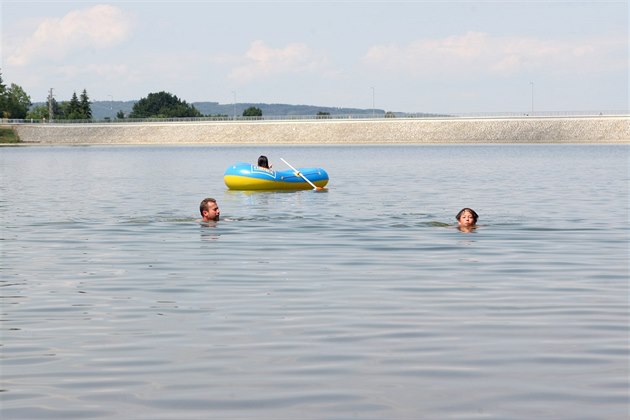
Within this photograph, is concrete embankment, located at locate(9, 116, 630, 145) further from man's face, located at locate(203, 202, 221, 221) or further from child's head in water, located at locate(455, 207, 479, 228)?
child's head in water, located at locate(455, 207, 479, 228)

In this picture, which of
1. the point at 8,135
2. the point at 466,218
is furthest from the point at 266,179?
the point at 8,135

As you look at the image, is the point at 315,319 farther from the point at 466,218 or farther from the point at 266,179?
the point at 266,179

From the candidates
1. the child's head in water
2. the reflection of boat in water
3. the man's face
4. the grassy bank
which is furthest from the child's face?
the grassy bank

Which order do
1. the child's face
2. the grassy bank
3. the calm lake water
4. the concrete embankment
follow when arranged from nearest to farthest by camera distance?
the calm lake water, the child's face, the concrete embankment, the grassy bank

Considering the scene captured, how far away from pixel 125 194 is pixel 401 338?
28.9 metres

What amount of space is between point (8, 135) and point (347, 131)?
5398 centimetres

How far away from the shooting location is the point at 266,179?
36.0 meters

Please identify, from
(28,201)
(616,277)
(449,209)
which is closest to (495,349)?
(616,277)

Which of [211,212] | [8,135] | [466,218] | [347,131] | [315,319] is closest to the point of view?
[315,319]

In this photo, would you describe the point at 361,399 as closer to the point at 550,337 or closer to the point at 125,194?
the point at 550,337

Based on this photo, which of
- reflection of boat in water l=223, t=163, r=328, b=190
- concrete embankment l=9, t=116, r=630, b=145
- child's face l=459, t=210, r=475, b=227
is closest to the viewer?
child's face l=459, t=210, r=475, b=227

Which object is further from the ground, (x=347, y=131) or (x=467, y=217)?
(x=347, y=131)

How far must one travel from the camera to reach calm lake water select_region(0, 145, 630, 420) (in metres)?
7.92

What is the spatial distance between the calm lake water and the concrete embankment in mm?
130176
